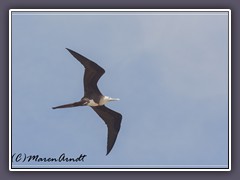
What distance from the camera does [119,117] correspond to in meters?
10.7

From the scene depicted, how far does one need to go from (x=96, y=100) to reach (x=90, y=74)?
0.59m

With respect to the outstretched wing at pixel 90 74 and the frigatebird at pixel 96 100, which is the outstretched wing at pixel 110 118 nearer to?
the frigatebird at pixel 96 100

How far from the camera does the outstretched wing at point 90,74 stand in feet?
31.8

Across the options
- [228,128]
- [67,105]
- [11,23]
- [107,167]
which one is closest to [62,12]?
[11,23]

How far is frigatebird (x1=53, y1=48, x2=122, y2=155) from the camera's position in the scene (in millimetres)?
9937

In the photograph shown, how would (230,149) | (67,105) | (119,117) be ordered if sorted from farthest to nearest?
(119,117)
(67,105)
(230,149)

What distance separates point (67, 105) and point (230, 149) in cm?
266

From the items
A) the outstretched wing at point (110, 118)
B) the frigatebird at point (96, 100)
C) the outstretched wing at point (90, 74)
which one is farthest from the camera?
the outstretched wing at point (110, 118)

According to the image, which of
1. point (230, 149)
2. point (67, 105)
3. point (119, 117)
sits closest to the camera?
point (230, 149)

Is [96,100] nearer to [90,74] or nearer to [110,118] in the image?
[110,118]

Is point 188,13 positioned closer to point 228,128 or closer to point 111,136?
point 228,128

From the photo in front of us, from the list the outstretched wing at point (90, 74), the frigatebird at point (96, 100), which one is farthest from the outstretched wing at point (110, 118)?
the outstretched wing at point (90, 74)

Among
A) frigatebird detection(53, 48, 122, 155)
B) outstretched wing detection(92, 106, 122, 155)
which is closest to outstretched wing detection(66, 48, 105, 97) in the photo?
frigatebird detection(53, 48, 122, 155)

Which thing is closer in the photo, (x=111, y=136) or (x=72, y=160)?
(x=72, y=160)
